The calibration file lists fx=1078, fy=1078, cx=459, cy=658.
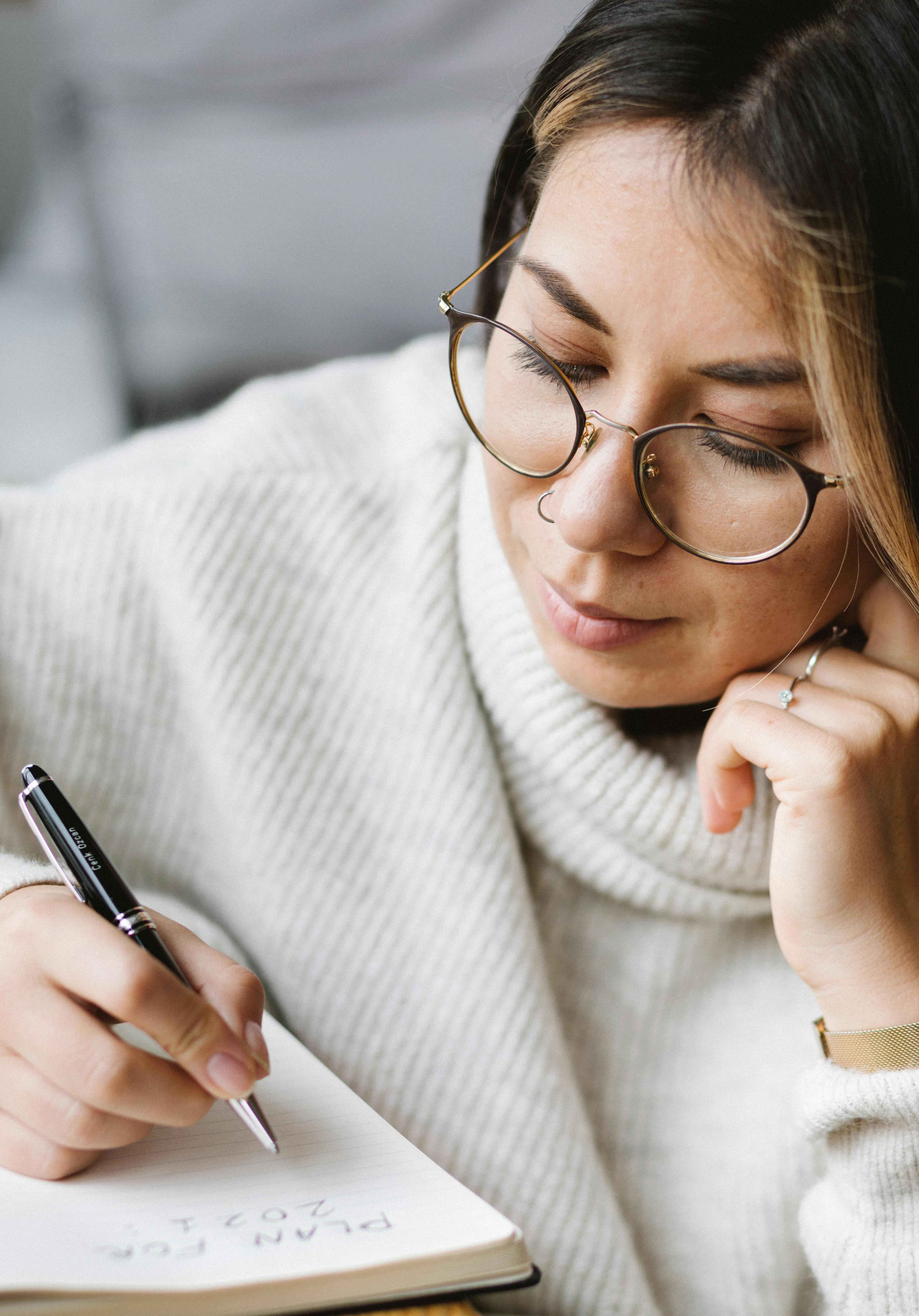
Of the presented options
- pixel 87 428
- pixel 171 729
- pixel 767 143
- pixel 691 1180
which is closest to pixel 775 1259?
pixel 691 1180

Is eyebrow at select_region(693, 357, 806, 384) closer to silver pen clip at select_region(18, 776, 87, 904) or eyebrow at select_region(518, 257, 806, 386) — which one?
eyebrow at select_region(518, 257, 806, 386)

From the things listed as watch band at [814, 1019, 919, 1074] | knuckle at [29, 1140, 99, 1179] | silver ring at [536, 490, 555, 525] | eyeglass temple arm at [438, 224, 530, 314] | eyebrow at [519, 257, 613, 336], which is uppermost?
eyeglass temple arm at [438, 224, 530, 314]

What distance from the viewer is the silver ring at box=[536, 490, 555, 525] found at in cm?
80

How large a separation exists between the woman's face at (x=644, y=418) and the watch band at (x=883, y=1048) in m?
0.29

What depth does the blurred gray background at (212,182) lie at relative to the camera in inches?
57.5

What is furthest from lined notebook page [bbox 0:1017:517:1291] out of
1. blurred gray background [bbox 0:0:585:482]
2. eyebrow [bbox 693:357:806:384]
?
blurred gray background [bbox 0:0:585:482]

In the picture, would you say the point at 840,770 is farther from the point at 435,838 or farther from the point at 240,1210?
the point at 240,1210

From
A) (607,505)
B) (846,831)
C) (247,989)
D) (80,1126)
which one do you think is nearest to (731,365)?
(607,505)

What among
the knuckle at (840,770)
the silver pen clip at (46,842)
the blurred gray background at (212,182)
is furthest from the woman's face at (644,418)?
the blurred gray background at (212,182)

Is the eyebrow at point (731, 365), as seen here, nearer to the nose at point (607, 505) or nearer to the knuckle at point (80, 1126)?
the nose at point (607, 505)

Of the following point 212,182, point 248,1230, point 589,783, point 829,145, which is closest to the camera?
point 248,1230

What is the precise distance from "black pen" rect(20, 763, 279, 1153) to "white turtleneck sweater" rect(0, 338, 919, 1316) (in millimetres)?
297

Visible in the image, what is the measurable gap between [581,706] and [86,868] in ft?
1.55

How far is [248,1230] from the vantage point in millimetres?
554
